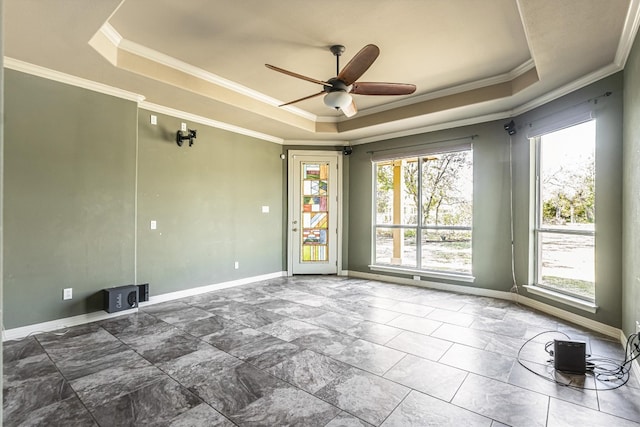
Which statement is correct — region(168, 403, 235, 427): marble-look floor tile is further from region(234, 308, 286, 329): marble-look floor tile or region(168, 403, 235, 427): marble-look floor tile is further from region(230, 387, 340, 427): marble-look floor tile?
region(234, 308, 286, 329): marble-look floor tile

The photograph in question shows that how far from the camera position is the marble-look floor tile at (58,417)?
81.3 inches

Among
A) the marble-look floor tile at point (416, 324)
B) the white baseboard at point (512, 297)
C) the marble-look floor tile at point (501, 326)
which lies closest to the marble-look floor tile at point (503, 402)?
the marble-look floor tile at point (416, 324)

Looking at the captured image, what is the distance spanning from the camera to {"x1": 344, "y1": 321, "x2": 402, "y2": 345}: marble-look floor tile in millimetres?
3332

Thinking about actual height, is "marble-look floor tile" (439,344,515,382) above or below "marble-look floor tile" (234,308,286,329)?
below

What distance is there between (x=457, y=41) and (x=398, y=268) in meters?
3.70

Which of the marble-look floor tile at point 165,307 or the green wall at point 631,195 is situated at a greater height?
the green wall at point 631,195

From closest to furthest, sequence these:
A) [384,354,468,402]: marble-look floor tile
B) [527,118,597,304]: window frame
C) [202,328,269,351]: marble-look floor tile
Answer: [384,354,468,402]: marble-look floor tile → [202,328,269,351]: marble-look floor tile → [527,118,597,304]: window frame

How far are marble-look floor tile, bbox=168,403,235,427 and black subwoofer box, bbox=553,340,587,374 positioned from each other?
8.37 ft

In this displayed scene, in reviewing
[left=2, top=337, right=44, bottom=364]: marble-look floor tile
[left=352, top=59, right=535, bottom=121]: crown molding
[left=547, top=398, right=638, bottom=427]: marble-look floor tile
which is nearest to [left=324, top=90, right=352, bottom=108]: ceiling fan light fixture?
[left=352, top=59, right=535, bottom=121]: crown molding

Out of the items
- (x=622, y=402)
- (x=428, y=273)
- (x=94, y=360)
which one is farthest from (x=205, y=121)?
(x=622, y=402)

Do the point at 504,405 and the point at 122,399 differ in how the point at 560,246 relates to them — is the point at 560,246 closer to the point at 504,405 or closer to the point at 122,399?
the point at 504,405

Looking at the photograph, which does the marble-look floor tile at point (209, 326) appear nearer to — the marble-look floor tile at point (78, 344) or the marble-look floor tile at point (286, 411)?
the marble-look floor tile at point (78, 344)

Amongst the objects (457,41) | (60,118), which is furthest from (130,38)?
(457,41)

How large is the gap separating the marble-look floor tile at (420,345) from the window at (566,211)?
191 cm
